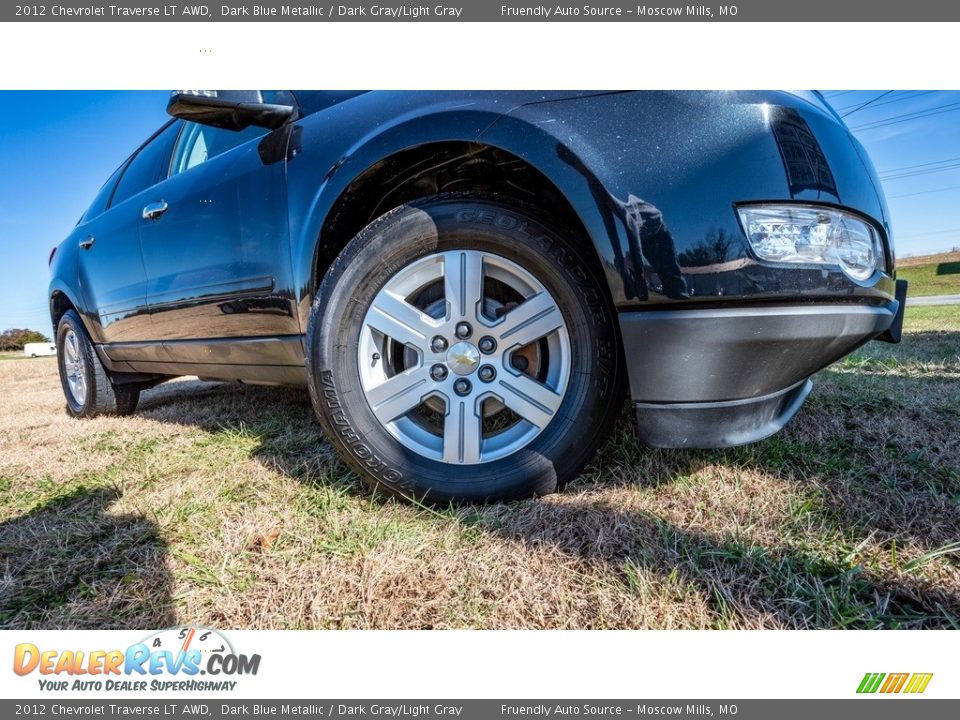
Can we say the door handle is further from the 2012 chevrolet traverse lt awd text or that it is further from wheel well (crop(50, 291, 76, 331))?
wheel well (crop(50, 291, 76, 331))

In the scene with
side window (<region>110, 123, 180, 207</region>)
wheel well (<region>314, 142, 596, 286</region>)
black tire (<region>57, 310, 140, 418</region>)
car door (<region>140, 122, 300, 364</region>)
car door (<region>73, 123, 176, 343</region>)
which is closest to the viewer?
wheel well (<region>314, 142, 596, 286</region>)

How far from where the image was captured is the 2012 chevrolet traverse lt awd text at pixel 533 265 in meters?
1.20

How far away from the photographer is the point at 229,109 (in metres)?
1.68

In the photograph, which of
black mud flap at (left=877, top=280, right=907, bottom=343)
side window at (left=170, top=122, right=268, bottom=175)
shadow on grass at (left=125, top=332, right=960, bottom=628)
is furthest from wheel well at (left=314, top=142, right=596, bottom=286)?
black mud flap at (left=877, top=280, right=907, bottom=343)

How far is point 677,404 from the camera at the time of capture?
1.27m

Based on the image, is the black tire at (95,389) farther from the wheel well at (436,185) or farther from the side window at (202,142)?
the wheel well at (436,185)

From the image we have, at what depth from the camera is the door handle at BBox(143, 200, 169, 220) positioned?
2.24 m

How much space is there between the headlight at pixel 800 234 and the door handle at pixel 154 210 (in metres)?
2.34

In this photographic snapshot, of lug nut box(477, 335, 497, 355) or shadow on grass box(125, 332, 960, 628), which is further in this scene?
lug nut box(477, 335, 497, 355)

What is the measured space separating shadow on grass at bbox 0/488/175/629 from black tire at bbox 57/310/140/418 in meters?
1.82

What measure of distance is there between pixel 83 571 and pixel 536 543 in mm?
1147

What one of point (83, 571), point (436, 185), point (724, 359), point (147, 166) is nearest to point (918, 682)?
point (724, 359)

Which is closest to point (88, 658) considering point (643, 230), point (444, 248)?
point (444, 248)

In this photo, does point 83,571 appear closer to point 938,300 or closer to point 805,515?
point 805,515
